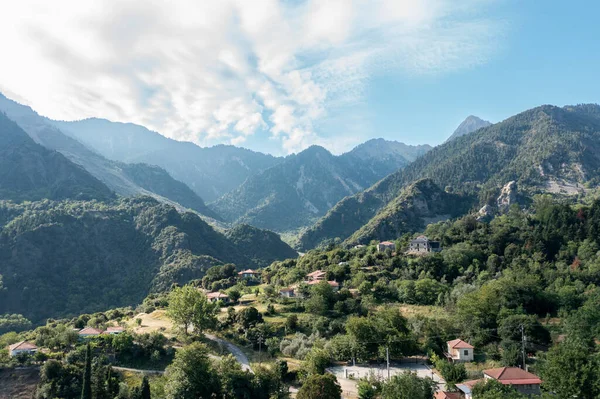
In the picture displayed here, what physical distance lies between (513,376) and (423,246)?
54.6m

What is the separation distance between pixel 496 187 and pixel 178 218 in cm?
13571

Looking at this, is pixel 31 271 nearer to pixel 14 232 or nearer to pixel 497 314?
pixel 14 232

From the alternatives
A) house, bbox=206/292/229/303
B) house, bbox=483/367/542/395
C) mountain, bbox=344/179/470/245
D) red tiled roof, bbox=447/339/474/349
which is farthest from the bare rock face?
house, bbox=483/367/542/395

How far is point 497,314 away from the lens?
51031mm

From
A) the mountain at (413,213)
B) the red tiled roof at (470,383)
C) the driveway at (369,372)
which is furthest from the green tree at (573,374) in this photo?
the mountain at (413,213)

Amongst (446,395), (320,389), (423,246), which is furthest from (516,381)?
(423,246)

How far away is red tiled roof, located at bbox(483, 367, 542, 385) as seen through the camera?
118 ft

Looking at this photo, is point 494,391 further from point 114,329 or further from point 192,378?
point 114,329

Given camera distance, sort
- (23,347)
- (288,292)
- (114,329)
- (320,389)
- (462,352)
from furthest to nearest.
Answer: (288,292) → (114,329) → (23,347) → (462,352) → (320,389)

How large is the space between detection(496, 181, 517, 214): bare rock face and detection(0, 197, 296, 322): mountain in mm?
87417

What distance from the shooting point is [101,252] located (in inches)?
5753

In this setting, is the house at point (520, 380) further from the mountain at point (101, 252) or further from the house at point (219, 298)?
the mountain at point (101, 252)

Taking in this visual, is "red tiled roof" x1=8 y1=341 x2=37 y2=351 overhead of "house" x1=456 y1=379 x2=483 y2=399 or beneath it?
overhead

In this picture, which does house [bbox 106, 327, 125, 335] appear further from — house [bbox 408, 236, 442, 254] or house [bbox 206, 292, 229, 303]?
house [bbox 408, 236, 442, 254]
